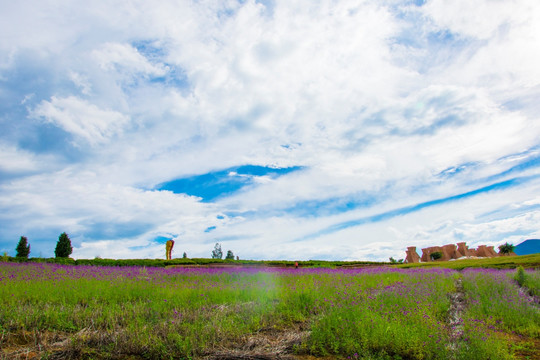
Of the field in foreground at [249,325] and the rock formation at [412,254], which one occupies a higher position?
the field in foreground at [249,325]

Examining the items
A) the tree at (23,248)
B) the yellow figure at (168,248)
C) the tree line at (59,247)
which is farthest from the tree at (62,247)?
the yellow figure at (168,248)

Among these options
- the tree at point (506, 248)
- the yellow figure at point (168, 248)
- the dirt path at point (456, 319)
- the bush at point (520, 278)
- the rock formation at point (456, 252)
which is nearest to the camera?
the dirt path at point (456, 319)

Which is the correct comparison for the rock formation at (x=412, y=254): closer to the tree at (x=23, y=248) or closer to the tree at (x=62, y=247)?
the tree at (x=62, y=247)

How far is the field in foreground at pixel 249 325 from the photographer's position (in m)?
4.10

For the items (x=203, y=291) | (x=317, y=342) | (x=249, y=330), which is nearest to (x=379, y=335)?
(x=317, y=342)

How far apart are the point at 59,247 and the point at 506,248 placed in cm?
4669

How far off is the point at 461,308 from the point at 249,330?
215 inches

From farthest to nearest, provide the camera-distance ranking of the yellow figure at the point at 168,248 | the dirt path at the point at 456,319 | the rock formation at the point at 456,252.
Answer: the rock formation at the point at 456,252
the yellow figure at the point at 168,248
the dirt path at the point at 456,319

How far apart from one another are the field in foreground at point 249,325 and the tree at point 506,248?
116 feet

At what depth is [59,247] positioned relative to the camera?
86.0ft

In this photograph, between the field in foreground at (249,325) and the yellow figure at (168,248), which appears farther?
the yellow figure at (168,248)

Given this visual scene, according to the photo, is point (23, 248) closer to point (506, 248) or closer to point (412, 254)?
point (412, 254)

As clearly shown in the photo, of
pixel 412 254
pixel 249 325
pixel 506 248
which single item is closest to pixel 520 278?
pixel 249 325

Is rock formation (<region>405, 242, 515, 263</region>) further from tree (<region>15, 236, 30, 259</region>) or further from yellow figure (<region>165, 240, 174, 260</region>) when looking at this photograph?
tree (<region>15, 236, 30, 259</region>)
